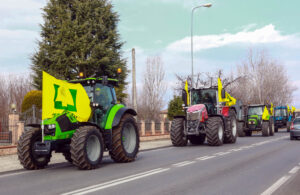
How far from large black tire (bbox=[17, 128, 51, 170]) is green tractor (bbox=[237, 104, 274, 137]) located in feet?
63.2

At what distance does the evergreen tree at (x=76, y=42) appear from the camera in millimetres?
25469

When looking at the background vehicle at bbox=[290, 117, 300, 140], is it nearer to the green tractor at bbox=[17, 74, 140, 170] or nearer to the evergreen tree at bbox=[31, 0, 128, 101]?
the evergreen tree at bbox=[31, 0, 128, 101]

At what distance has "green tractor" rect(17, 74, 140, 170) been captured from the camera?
931cm

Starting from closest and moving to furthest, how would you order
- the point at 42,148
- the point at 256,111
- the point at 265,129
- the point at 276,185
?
1. the point at 276,185
2. the point at 42,148
3. the point at 265,129
4. the point at 256,111

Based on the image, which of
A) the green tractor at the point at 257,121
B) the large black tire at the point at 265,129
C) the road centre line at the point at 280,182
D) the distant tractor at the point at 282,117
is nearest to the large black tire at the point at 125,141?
the road centre line at the point at 280,182

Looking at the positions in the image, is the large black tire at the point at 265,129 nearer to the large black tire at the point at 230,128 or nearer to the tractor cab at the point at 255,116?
the tractor cab at the point at 255,116

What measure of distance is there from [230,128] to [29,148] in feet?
38.3

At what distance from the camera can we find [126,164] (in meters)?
11.0

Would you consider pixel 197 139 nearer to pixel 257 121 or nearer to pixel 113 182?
pixel 257 121

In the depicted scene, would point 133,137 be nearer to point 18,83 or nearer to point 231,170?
point 231,170

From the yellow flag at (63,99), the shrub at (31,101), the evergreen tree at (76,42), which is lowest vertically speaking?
the yellow flag at (63,99)

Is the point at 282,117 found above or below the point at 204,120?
below

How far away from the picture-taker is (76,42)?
25375mm

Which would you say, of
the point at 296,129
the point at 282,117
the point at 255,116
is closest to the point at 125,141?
the point at 296,129
